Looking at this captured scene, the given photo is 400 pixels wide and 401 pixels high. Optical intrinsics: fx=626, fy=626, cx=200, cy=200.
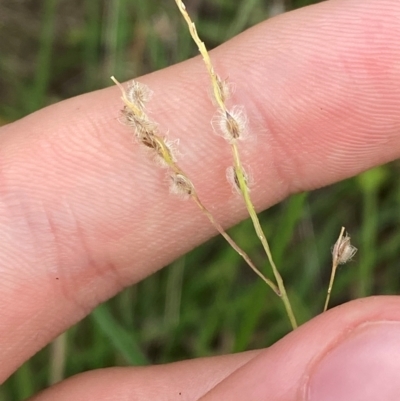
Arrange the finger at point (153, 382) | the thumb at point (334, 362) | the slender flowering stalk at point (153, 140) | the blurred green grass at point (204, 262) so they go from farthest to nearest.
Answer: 1. the blurred green grass at point (204, 262)
2. the finger at point (153, 382)
3. the slender flowering stalk at point (153, 140)
4. the thumb at point (334, 362)

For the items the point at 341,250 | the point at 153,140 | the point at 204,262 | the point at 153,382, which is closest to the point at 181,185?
the point at 153,140

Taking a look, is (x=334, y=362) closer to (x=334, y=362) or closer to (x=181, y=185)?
(x=334, y=362)

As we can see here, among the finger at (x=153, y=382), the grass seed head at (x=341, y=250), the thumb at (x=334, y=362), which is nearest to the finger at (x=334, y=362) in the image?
the thumb at (x=334, y=362)

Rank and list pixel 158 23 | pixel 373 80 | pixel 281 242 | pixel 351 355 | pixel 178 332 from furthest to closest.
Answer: pixel 158 23 < pixel 178 332 < pixel 281 242 < pixel 373 80 < pixel 351 355

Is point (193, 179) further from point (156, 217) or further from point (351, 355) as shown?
point (351, 355)

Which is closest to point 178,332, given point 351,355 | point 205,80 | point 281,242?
point 281,242

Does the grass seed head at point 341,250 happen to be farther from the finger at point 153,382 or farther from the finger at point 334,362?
the finger at point 153,382

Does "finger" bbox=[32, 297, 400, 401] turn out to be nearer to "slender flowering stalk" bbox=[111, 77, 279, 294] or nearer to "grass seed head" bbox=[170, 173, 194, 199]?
"slender flowering stalk" bbox=[111, 77, 279, 294]
